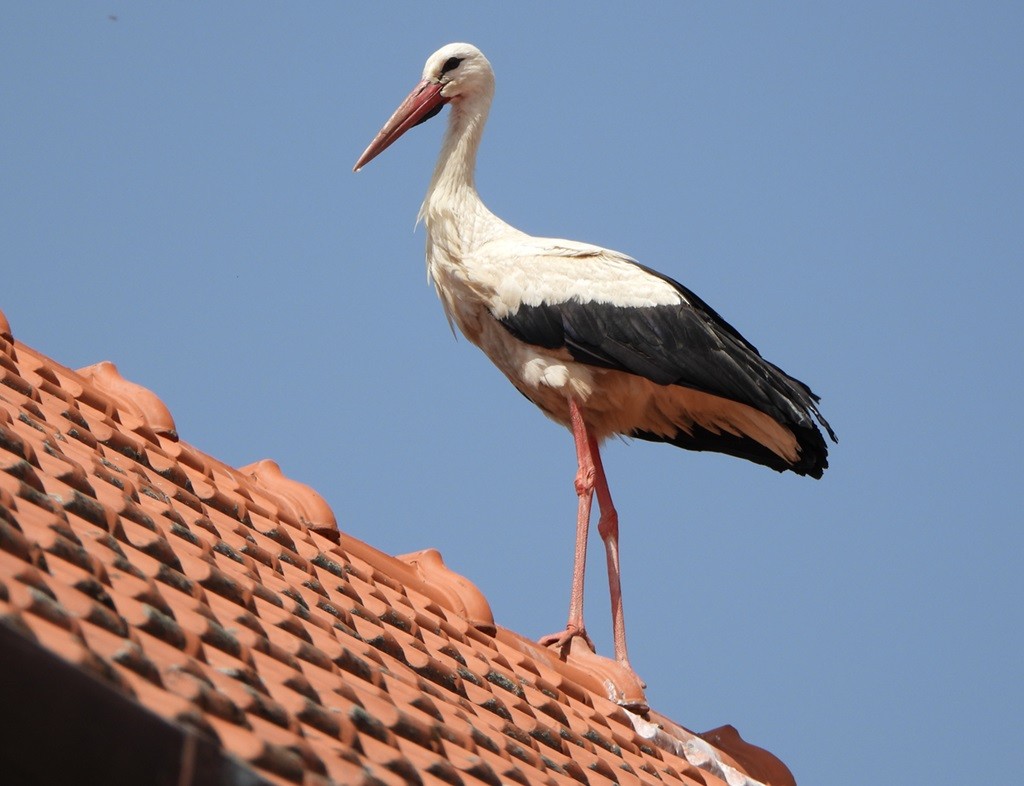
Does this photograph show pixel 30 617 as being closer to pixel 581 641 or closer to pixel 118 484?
pixel 118 484

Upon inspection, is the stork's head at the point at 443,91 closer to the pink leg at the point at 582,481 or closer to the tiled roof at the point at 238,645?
the pink leg at the point at 582,481

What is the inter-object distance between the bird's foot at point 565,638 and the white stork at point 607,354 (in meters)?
0.59

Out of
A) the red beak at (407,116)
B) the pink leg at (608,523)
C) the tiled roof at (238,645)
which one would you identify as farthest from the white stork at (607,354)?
the tiled roof at (238,645)

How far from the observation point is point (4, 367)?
470cm

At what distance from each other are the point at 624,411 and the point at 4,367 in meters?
3.83

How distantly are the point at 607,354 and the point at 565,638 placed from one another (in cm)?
163

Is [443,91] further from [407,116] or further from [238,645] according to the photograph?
[238,645]

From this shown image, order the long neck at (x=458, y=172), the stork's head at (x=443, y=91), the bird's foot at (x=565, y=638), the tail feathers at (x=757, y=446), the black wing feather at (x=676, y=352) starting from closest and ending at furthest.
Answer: the bird's foot at (x=565, y=638) → the black wing feather at (x=676, y=352) → the tail feathers at (x=757, y=446) → the long neck at (x=458, y=172) → the stork's head at (x=443, y=91)

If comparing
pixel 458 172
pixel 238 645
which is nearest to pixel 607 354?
pixel 458 172

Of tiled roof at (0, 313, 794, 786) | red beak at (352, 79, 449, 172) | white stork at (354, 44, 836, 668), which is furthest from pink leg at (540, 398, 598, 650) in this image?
red beak at (352, 79, 449, 172)

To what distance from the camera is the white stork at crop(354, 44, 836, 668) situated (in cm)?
767

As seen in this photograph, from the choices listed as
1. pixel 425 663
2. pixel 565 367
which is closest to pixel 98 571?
pixel 425 663

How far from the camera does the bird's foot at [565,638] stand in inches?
255

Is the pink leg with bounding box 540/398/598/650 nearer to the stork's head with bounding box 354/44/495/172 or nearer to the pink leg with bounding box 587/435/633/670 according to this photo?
the pink leg with bounding box 587/435/633/670
